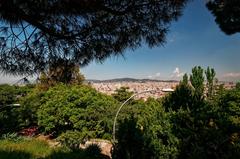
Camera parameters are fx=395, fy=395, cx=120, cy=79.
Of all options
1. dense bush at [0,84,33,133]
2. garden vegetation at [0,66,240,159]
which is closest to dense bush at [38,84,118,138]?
→ garden vegetation at [0,66,240,159]

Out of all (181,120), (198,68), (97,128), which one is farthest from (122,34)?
(198,68)

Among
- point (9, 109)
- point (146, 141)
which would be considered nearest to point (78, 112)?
point (9, 109)

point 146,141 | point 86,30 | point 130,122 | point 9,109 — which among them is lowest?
point 9,109

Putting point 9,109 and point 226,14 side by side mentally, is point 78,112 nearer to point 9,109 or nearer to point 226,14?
point 9,109

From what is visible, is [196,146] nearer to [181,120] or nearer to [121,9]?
[181,120]

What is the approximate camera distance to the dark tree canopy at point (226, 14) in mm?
6922

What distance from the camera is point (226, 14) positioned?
7.27 m

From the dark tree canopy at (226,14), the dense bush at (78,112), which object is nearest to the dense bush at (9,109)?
the dense bush at (78,112)

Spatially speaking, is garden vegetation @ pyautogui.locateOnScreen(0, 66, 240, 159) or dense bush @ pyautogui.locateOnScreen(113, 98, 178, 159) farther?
garden vegetation @ pyautogui.locateOnScreen(0, 66, 240, 159)

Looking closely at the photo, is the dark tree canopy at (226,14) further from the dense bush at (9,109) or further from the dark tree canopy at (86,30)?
the dense bush at (9,109)

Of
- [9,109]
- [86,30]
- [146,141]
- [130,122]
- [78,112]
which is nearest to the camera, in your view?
[86,30]

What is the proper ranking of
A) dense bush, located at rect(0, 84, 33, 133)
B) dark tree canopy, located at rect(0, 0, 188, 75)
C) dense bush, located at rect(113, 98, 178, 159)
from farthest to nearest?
dense bush, located at rect(0, 84, 33, 133), dense bush, located at rect(113, 98, 178, 159), dark tree canopy, located at rect(0, 0, 188, 75)

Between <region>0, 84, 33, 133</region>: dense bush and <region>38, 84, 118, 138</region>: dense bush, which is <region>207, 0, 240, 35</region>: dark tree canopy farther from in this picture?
<region>38, 84, 118, 138</region>: dense bush

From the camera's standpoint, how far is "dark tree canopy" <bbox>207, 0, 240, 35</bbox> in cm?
692
